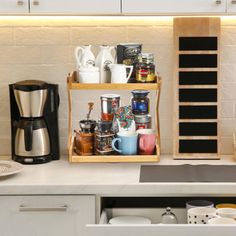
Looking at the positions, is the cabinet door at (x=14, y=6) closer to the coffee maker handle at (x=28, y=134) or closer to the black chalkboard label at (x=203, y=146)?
the coffee maker handle at (x=28, y=134)

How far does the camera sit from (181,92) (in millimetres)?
3455

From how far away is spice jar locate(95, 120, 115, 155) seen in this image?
3291 millimetres

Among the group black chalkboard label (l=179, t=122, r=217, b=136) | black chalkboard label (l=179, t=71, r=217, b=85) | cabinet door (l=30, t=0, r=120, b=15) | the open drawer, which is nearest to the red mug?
black chalkboard label (l=179, t=122, r=217, b=136)

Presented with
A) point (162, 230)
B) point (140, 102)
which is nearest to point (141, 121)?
point (140, 102)

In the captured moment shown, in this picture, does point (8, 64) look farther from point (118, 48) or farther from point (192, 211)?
point (192, 211)

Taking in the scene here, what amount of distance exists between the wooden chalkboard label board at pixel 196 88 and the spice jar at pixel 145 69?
21 centimetres

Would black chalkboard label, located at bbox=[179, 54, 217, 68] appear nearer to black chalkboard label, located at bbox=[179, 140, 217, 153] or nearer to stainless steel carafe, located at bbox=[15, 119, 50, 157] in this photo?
black chalkboard label, located at bbox=[179, 140, 217, 153]

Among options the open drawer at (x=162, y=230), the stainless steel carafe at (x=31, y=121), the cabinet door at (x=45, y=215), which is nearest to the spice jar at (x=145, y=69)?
the stainless steel carafe at (x=31, y=121)

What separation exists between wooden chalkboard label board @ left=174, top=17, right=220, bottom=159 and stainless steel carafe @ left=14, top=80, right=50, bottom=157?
689 millimetres

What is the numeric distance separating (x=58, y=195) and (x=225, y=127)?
107 centimetres

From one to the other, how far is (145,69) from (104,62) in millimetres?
208

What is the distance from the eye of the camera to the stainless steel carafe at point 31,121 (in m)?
3.27

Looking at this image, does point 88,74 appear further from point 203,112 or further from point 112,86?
point 203,112

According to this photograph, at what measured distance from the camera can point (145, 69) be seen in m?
3.26
